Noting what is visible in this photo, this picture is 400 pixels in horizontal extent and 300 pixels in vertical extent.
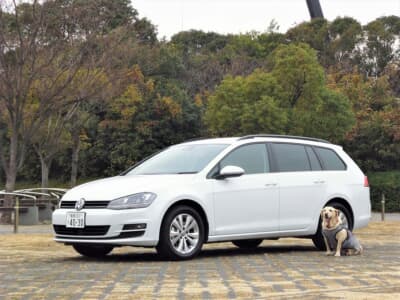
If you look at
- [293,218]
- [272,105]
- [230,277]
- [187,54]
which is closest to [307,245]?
[293,218]

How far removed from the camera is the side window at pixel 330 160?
14078 millimetres

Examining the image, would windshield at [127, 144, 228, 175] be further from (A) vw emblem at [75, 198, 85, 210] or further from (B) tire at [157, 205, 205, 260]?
(A) vw emblem at [75, 198, 85, 210]

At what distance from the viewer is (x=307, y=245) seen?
49.5 ft

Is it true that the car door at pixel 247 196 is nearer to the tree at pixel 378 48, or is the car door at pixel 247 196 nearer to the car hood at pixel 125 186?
the car hood at pixel 125 186

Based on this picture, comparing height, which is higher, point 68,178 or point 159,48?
point 159,48

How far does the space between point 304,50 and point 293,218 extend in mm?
27975

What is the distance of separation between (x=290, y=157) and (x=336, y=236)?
4.89ft

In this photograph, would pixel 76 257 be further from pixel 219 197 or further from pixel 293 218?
pixel 293 218

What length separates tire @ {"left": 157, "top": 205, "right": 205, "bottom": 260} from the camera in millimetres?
11516

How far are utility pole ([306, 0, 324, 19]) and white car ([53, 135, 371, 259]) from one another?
55.7m

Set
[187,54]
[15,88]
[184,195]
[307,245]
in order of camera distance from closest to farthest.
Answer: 1. [184,195]
2. [307,245]
3. [15,88]
4. [187,54]

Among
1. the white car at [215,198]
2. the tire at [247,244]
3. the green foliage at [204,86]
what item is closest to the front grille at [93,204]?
the white car at [215,198]

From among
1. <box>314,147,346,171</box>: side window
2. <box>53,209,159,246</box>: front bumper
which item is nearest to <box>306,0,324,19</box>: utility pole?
<box>314,147,346,171</box>: side window

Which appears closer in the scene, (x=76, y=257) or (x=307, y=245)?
(x=76, y=257)
